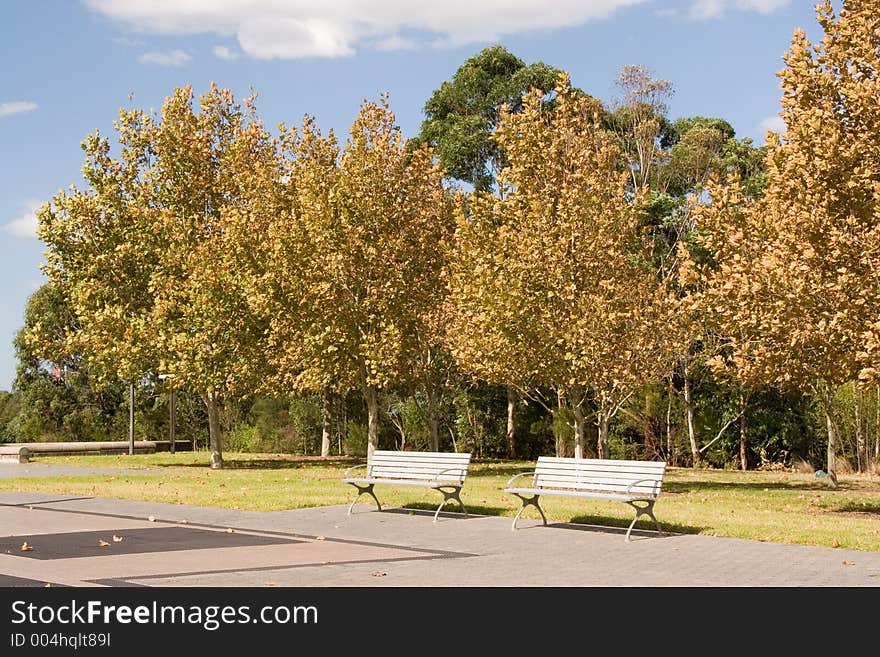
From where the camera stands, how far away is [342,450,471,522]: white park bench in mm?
13820

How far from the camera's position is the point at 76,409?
4753 centimetres

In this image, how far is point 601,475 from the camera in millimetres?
12555

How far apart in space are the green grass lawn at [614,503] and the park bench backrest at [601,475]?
37.5 inches

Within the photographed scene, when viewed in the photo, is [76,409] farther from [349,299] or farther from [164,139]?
[349,299]

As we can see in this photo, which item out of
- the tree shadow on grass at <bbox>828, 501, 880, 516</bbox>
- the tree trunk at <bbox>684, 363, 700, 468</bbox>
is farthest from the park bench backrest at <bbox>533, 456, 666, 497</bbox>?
the tree trunk at <bbox>684, 363, 700, 468</bbox>

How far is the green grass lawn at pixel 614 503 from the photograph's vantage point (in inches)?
519

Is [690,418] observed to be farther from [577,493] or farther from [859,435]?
[577,493]

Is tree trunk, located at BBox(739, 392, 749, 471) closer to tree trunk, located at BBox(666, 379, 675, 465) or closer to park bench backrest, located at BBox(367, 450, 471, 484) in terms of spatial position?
tree trunk, located at BBox(666, 379, 675, 465)
